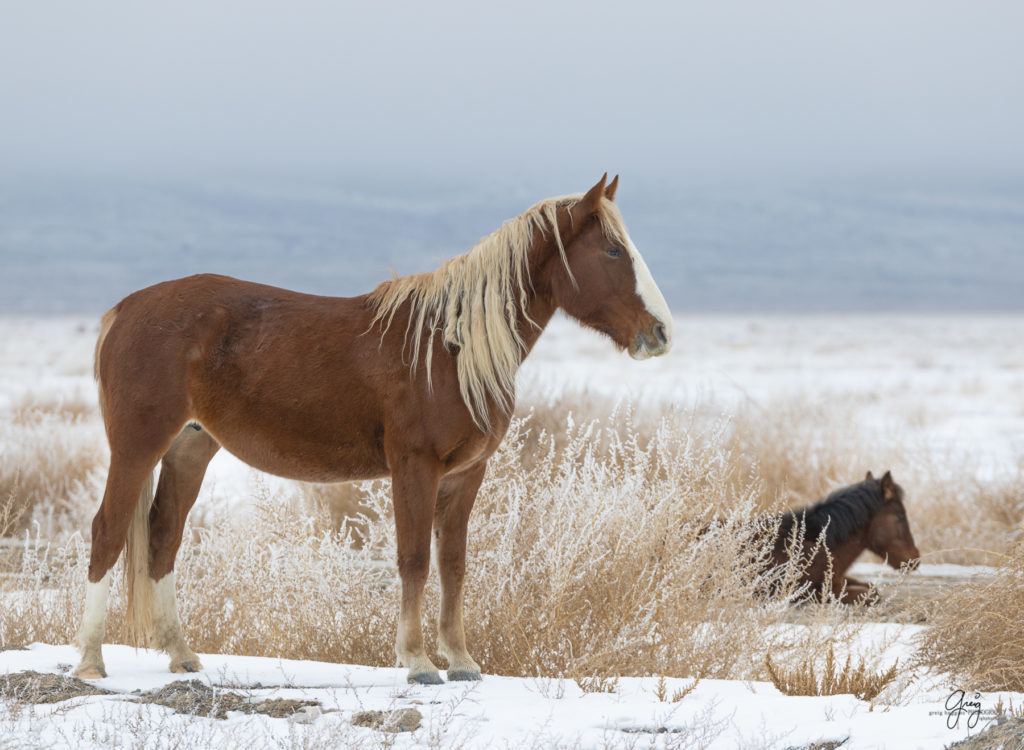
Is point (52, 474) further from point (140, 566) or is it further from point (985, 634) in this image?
point (985, 634)

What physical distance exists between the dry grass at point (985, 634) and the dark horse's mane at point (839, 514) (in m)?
2.46

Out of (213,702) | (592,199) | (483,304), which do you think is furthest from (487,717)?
(592,199)

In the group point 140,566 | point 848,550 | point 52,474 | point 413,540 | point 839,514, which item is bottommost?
point 52,474

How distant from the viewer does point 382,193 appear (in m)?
162

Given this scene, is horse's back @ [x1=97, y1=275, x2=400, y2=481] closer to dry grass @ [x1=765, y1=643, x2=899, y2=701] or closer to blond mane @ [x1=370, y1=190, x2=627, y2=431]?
blond mane @ [x1=370, y1=190, x2=627, y2=431]

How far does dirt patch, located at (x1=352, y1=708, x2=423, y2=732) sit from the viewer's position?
3783 mm

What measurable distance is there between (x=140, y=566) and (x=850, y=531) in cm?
535

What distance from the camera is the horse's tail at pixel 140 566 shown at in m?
4.75

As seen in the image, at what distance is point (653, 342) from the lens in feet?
14.5

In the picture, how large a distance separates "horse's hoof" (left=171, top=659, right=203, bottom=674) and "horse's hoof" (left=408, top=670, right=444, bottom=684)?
1.03 m

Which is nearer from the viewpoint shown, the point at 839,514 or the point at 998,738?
the point at 998,738

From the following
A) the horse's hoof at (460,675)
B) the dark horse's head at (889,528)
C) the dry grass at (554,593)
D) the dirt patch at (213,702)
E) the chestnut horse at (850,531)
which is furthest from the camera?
the dark horse's head at (889,528)

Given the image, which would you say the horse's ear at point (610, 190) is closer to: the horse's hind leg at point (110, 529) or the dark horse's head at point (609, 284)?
the dark horse's head at point (609, 284)
